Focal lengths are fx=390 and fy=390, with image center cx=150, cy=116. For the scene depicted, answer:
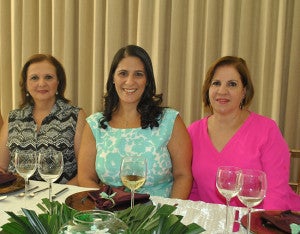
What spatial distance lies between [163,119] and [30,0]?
2.28 m

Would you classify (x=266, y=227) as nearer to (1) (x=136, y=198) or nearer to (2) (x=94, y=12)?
(1) (x=136, y=198)

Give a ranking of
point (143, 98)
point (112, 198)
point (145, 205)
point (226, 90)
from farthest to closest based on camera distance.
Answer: point (143, 98) < point (226, 90) < point (112, 198) < point (145, 205)

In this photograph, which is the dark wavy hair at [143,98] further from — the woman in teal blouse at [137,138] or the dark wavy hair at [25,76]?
the dark wavy hair at [25,76]

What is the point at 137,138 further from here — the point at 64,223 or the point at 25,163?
the point at 64,223

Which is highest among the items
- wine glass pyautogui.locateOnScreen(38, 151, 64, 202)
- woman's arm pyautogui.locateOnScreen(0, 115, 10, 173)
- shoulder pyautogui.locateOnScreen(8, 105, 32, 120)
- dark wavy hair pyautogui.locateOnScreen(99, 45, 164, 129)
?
dark wavy hair pyautogui.locateOnScreen(99, 45, 164, 129)

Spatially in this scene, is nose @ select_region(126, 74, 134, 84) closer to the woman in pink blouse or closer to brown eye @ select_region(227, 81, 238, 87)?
the woman in pink blouse

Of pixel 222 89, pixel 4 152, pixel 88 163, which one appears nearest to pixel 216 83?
pixel 222 89

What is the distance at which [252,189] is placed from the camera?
126 centimetres

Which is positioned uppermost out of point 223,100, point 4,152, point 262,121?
point 223,100

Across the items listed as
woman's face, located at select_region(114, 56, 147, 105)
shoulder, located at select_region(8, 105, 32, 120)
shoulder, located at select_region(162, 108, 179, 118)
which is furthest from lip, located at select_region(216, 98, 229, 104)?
shoulder, located at select_region(8, 105, 32, 120)

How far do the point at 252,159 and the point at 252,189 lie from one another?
2.80 feet

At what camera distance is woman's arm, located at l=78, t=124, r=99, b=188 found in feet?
7.11

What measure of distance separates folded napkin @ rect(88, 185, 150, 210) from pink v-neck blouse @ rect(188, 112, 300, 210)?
725 millimetres

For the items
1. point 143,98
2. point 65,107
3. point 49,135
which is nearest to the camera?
point 143,98
